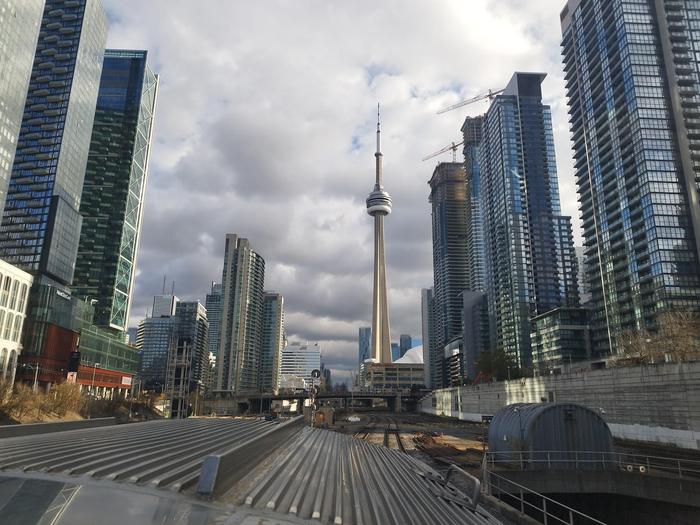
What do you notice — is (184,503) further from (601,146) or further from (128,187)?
(128,187)

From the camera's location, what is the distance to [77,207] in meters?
170

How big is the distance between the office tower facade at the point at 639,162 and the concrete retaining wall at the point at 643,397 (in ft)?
256

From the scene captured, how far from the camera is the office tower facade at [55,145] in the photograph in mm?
151625

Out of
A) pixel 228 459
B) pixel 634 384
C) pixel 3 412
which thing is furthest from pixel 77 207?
pixel 228 459

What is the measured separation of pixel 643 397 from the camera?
52.2m

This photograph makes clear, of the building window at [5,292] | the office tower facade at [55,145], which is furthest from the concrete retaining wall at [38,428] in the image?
the office tower facade at [55,145]

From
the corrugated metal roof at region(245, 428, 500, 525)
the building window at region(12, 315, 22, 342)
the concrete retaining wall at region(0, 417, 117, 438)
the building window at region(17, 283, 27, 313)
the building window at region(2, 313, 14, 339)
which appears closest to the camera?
the corrugated metal roof at region(245, 428, 500, 525)

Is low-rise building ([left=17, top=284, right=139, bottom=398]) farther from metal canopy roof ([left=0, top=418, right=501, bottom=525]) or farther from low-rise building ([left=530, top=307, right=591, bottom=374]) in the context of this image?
low-rise building ([left=530, top=307, right=591, bottom=374])

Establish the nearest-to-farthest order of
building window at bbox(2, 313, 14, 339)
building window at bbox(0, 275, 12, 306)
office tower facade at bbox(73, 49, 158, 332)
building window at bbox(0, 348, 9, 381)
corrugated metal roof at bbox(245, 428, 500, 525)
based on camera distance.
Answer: corrugated metal roof at bbox(245, 428, 500, 525)
building window at bbox(0, 348, 9, 381)
building window at bbox(0, 275, 12, 306)
building window at bbox(2, 313, 14, 339)
office tower facade at bbox(73, 49, 158, 332)

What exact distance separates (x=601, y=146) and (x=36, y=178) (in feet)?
626

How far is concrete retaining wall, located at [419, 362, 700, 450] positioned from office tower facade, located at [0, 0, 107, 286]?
461ft

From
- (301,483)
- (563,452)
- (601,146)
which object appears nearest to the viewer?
(301,483)

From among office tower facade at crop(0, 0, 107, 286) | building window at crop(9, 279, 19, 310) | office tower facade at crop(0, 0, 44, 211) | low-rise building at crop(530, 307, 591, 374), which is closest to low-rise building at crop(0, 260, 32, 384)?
building window at crop(9, 279, 19, 310)

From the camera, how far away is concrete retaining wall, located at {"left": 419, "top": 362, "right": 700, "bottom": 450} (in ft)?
149
